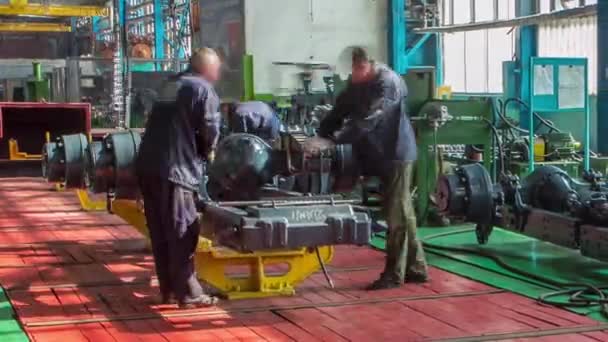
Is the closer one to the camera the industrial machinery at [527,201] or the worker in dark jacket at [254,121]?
the industrial machinery at [527,201]

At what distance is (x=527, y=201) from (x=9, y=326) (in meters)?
3.82

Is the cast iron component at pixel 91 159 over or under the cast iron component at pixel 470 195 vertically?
over

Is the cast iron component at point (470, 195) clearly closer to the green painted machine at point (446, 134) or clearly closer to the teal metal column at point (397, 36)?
the green painted machine at point (446, 134)

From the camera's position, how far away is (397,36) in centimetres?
1217

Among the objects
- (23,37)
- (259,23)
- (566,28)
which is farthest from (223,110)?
(23,37)

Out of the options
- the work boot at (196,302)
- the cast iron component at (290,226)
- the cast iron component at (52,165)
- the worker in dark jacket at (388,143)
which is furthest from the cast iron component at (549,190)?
the cast iron component at (52,165)

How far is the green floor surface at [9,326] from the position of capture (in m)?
4.60

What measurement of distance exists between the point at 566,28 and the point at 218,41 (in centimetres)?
490

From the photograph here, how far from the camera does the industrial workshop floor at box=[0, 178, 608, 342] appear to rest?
15.2 feet

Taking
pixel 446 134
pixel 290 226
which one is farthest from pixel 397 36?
pixel 290 226

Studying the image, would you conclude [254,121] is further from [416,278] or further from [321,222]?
[321,222]

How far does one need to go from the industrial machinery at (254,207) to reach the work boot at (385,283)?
0.29m

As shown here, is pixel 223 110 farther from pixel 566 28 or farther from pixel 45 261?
pixel 566 28

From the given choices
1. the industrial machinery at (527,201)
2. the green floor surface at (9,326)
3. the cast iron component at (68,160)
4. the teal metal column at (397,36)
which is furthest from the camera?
the teal metal column at (397,36)
